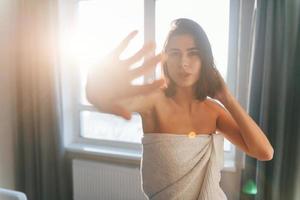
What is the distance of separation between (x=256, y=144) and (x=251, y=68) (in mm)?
982

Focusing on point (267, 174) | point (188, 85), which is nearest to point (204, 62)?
point (188, 85)

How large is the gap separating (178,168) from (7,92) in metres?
1.77

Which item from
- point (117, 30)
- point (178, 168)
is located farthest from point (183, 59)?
point (117, 30)

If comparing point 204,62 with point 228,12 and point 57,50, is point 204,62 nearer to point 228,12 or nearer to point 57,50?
point 228,12

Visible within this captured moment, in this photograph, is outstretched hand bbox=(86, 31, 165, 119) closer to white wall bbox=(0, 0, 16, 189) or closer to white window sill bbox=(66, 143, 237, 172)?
white window sill bbox=(66, 143, 237, 172)

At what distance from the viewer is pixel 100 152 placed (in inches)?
79.7

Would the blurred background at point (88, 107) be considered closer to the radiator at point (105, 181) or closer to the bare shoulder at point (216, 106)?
the radiator at point (105, 181)

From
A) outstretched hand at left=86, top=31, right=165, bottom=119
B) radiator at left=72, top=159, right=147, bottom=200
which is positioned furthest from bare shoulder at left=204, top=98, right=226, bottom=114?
radiator at left=72, top=159, right=147, bottom=200

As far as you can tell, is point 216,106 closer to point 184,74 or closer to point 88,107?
point 184,74

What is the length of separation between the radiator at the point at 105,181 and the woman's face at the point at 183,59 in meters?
1.39

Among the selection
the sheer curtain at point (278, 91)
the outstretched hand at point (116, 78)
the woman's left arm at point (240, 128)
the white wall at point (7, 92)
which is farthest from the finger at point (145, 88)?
the white wall at point (7, 92)

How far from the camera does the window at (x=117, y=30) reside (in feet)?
5.65

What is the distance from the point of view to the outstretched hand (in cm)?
45

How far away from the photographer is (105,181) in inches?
78.0
